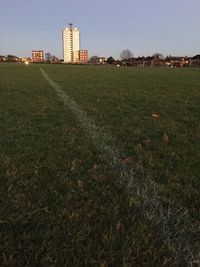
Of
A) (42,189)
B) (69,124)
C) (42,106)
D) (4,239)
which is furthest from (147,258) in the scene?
(42,106)

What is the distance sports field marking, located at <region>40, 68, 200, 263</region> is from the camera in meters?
2.51

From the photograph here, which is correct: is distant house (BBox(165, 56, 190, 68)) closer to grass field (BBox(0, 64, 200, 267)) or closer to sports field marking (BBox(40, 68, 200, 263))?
grass field (BBox(0, 64, 200, 267))

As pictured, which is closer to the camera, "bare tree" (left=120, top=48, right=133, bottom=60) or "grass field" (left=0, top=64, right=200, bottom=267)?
"grass field" (left=0, top=64, right=200, bottom=267)

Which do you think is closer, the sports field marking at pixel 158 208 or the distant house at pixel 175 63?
the sports field marking at pixel 158 208

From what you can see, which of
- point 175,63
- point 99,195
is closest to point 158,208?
point 99,195

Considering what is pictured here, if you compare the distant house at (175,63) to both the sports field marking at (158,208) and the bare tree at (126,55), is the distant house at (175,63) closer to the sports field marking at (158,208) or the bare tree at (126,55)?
the bare tree at (126,55)

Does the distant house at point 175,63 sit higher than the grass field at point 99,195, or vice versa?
the grass field at point 99,195

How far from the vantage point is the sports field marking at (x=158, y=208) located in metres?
2.51

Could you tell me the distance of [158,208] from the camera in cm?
305

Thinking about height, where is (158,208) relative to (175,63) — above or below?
above

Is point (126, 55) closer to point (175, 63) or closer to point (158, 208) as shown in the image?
point (175, 63)

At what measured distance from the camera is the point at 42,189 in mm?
3451

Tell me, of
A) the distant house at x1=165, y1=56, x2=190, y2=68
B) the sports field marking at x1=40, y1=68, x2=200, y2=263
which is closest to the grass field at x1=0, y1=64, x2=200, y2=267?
the sports field marking at x1=40, y1=68, x2=200, y2=263

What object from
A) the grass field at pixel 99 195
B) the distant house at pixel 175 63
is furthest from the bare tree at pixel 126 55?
the grass field at pixel 99 195
